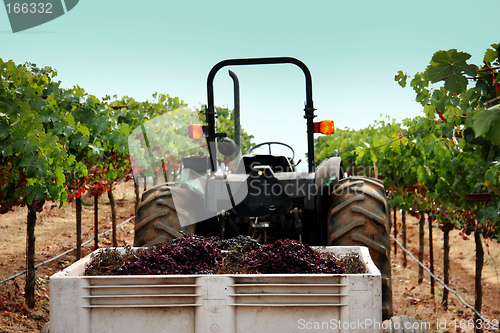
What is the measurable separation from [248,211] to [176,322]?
1.66m

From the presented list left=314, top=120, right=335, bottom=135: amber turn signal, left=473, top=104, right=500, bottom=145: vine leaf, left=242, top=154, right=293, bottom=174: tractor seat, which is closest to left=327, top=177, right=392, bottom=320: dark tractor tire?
left=314, top=120, right=335, bottom=135: amber turn signal

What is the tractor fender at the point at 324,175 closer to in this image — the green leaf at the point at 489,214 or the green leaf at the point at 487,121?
the green leaf at the point at 489,214

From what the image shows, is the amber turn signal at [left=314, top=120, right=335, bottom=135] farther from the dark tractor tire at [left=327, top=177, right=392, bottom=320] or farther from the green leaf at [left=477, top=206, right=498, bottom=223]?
the green leaf at [left=477, top=206, right=498, bottom=223]

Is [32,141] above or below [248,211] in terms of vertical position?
above

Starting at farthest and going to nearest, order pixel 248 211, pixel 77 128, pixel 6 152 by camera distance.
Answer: pixel 77 128
pixel 6 152
pixel 248 211

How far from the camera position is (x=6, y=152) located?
456cm

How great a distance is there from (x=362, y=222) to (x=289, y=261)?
1.07 m

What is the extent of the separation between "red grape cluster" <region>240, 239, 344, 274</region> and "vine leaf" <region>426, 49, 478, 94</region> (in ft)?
4.41

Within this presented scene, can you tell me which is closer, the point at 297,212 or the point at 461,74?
the point at 461,74

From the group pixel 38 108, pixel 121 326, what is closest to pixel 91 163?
pixel 38 108

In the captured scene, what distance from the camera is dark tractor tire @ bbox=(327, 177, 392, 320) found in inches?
134

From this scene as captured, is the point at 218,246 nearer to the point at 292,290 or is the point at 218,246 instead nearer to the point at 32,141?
the point at 292,290

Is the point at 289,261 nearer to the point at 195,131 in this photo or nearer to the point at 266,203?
the point at 266,203

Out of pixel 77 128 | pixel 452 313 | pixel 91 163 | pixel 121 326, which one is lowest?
pixel 452 313
